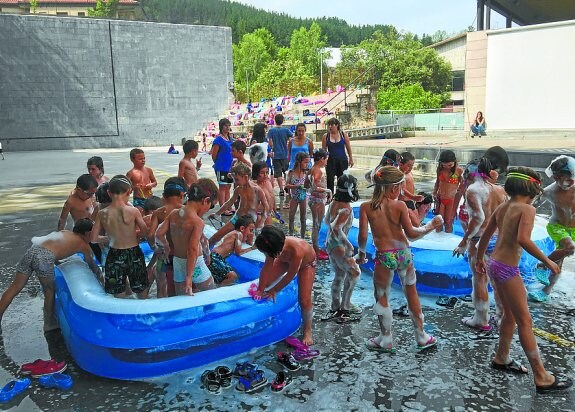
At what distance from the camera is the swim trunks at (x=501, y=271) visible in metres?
3.21

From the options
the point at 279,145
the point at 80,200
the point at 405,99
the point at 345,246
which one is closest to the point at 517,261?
the point at 345,246

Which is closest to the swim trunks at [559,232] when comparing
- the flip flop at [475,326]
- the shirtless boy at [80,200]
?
the flip flop at [475,326]

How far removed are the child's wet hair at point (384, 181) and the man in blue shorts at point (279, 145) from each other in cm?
581

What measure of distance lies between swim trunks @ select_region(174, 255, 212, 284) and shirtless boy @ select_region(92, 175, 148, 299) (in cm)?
40

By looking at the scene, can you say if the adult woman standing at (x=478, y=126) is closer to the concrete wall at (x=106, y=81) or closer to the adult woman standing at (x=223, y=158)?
the adult woman standing at (x=223, y=158)

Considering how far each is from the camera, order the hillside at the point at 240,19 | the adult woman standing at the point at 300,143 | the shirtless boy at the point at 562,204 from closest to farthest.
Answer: the shirtless boy at the point at 562,204
the adult woman standing at the point at 300,143
the hillside at the point at 240,19

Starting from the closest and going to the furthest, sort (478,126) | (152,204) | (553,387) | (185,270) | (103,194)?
(553,387), (185,270), (103,194), (152,204), (478,126)

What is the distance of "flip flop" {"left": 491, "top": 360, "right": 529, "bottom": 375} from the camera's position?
3.39 m

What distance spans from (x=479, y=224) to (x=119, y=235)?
293 centimetres

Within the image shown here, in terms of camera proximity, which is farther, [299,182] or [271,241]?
[299,182]

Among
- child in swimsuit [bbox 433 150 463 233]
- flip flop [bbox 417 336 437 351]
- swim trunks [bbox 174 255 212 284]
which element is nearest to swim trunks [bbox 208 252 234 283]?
swim trunks [bbox 174 255 212 284]

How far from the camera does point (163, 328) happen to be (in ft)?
11.7

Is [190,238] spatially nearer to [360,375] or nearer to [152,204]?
[360,375]

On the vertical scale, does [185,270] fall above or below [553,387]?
above
